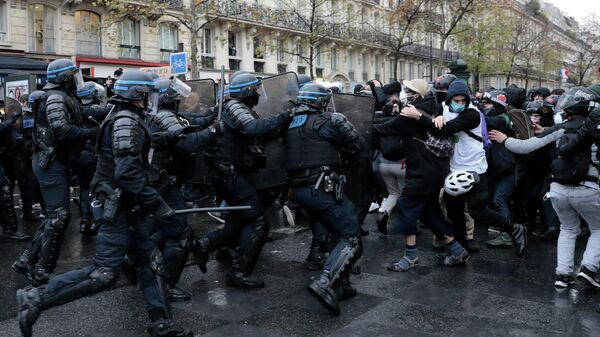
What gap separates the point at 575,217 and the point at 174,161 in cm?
345

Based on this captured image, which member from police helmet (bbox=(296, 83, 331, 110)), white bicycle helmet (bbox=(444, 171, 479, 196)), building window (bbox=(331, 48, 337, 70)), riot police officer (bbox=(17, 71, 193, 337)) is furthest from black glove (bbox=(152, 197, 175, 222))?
building window (bbox=(331, 48, 337, 70))

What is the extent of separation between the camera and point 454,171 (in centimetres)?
593

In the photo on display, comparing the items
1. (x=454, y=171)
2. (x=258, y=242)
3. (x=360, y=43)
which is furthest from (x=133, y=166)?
(x=360, y=43)

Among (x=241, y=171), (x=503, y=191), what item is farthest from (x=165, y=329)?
(x=503, y=191)

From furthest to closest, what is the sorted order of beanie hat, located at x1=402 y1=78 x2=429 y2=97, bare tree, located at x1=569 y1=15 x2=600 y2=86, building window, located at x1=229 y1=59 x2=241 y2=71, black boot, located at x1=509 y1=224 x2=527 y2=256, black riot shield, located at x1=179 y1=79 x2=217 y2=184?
bare tree, located at x1=569 y1=15 x2=600 y2=86, building window, located at x1=229 y1=59 x2=241 y2=71, black riot shield, located at x1=179 y1=79 x2=217 y2=184, black boot, located at x1=509 y1=224 x2=527 y2=256, beanie hat, located at x1=402 y1=78 x2=429 y2=97

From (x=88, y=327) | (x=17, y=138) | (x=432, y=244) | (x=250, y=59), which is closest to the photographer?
(x=88, y=327)

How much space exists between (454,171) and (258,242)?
201 cm

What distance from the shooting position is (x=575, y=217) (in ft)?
17.4

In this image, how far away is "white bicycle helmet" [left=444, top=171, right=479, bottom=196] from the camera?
5770mm

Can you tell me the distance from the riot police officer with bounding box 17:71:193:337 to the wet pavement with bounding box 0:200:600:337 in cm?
47

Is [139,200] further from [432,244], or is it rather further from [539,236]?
[539,236]

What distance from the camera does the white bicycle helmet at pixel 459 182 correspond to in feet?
18.9

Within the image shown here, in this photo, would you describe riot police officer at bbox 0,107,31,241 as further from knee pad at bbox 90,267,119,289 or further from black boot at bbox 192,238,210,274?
knee pad at bbox 90,267,119,289

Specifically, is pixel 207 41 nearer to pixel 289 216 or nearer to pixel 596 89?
pixel 289 216
